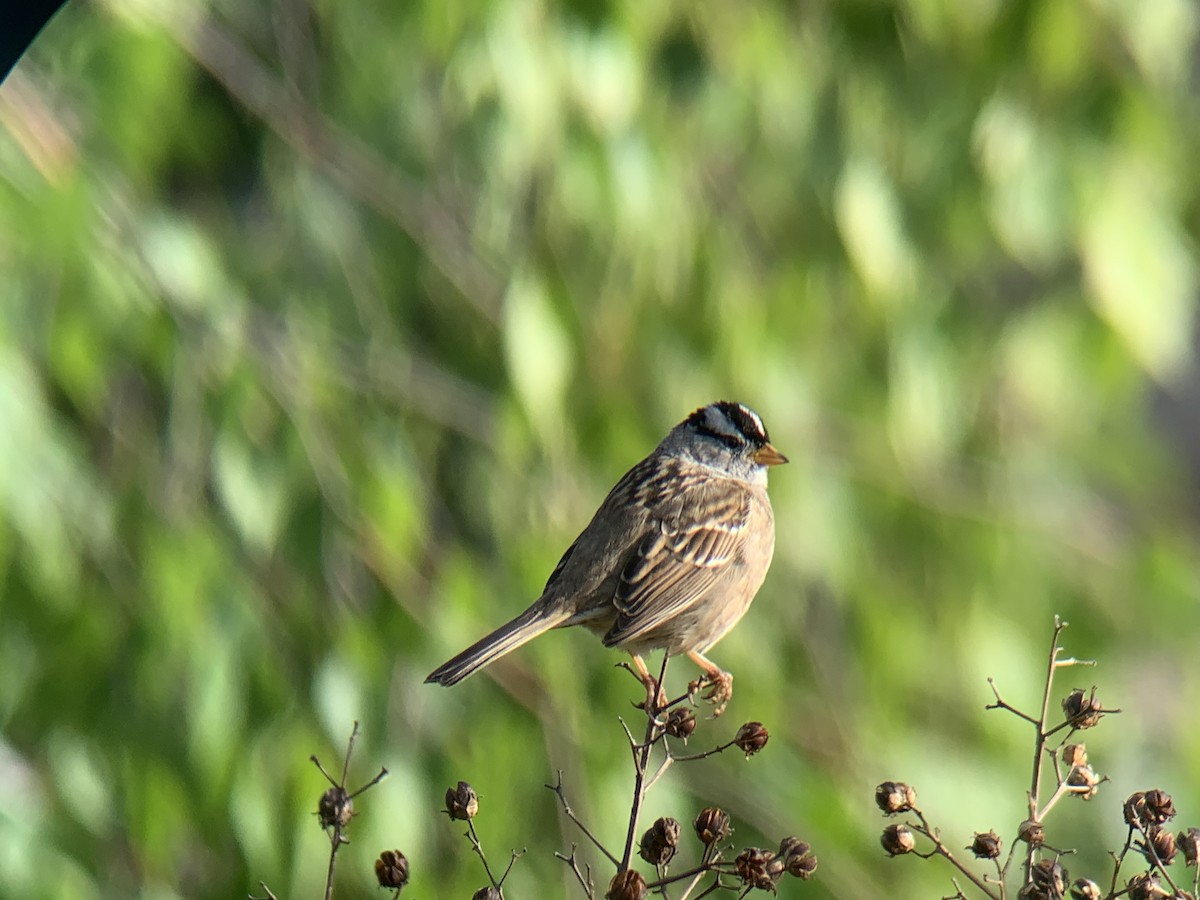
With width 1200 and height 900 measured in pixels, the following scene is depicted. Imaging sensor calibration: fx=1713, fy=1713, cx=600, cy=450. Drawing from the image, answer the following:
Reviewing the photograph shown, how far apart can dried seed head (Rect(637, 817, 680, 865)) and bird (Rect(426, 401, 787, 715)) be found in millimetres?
827

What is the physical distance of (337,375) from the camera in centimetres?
351

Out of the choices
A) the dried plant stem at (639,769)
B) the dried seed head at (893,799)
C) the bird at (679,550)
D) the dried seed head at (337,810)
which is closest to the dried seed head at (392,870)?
the dried seed head at (337,810)

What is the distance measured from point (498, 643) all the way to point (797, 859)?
2.42 feet

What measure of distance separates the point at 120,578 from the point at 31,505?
309 mm

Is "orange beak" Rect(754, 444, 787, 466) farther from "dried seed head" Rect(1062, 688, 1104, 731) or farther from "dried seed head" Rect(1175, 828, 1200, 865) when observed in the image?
"dried seed head" Rect(1175, 828, 1200, 865)

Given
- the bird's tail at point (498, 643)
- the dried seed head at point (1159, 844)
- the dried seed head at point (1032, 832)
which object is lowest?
the dried seed head at point (1159, 844)

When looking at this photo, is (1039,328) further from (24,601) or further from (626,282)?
(24,601)

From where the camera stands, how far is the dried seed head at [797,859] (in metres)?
1.53

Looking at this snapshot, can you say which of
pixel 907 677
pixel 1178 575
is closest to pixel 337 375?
pixel 907 677

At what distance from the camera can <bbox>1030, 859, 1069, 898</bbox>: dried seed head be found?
4.73 feet

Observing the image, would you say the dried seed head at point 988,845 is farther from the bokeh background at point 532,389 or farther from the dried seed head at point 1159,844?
the bokeh background at point 532,389

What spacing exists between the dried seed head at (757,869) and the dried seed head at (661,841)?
0.06 meters

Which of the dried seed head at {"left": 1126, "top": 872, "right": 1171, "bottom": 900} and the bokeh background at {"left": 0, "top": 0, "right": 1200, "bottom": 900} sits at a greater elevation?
the bokeh background at {"left": 0, "top": 0, "right": 1200, "bottom": 900}

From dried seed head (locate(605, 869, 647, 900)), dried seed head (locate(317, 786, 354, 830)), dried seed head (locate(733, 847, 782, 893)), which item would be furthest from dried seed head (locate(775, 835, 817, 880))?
dried seed head (locate(317, 786, 354, 830))
